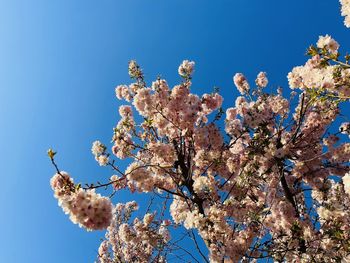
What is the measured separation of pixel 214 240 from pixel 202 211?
879mm

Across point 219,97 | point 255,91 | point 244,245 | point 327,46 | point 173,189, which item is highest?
point 255,91

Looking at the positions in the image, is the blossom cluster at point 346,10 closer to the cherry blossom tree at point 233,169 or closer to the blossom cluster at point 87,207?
the cherry blossom tree at point 233,169

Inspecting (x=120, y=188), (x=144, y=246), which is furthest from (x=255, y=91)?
(x=144, y=246)

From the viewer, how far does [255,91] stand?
45.6 ft

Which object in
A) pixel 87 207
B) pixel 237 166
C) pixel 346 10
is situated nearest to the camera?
pixel 87 207

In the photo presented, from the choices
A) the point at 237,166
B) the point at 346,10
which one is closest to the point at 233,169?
the point at 237,166

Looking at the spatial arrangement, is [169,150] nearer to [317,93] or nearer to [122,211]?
[317,93]

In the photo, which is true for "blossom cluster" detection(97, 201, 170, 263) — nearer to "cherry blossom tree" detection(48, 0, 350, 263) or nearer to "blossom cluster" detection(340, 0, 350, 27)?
"cherry blossom tree" detection(48, 0, 350, 263)

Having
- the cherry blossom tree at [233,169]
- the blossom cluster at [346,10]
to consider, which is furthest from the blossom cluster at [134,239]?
the blossom cluster at [346,10]

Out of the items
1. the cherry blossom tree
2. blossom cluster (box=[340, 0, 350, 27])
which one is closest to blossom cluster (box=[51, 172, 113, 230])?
the cherry blossom tree

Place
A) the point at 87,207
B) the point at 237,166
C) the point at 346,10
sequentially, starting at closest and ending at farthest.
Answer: the point at 87,207 < the point at 346,10 < the point at 237,166

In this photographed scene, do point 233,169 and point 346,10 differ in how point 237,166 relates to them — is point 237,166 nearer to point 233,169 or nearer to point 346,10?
point 233,169

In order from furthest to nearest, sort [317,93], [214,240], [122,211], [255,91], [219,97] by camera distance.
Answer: [122,211]
[255,91]
[219,97]
[214,240]
[317,93]

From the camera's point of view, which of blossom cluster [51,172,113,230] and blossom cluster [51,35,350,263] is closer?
blossom cluster [51,172,113,230]
